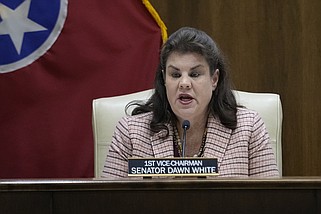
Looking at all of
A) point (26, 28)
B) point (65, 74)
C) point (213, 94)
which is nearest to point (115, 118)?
point (213, 94)

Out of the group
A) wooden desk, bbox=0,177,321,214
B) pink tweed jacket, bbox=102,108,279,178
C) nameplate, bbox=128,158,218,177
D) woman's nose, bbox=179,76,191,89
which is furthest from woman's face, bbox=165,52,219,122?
wooden desk, bbox=0,177,321,214

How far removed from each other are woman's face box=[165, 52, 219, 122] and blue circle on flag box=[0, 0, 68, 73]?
0.88 metres

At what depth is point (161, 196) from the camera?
1.60 meters

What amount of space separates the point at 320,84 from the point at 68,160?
133 centimetres

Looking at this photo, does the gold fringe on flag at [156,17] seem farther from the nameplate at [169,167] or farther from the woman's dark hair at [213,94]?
the nameplate at [169,167]

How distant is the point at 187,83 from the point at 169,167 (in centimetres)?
62

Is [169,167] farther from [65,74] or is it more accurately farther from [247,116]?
[65,74]

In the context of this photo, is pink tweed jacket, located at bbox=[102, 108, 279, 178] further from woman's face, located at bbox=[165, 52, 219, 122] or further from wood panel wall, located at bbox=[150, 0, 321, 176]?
wood panel wall, located at bbox=[150, 0, 321, 176]

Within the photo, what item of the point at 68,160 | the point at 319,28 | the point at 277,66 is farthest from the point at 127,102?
the point at 319,28

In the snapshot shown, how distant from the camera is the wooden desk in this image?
5.21 feet

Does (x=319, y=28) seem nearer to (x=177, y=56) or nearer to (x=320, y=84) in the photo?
(x=320, y=84)

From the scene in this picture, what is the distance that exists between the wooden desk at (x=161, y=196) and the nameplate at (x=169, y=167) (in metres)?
0.24

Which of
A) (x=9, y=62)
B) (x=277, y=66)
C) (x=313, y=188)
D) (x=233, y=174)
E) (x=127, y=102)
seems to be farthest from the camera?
(x=277, y=66)

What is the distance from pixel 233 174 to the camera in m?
2.42
